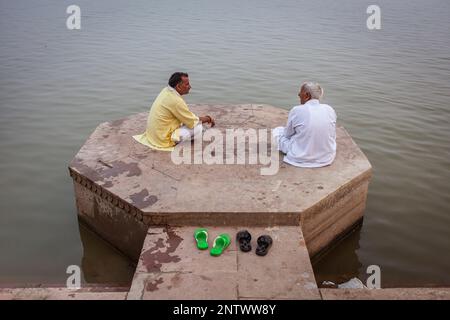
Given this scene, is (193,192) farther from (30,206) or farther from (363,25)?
(363,25)

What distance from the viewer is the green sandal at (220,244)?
Answer: 3.48 meters

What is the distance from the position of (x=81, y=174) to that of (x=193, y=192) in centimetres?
137

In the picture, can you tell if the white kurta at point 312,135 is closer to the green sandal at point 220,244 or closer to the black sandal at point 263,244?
the black sandal at point 263,244

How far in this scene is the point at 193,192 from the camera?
4230 millimetres

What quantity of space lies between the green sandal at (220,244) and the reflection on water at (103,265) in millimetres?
1303

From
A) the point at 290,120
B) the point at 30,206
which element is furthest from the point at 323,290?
the point at 30,206

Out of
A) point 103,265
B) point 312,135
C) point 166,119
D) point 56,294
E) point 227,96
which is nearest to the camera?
point 56,294

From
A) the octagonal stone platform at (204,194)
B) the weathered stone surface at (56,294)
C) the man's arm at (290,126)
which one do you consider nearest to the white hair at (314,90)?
the man's arm at (290,126)

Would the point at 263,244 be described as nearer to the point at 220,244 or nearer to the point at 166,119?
the point at 220,244

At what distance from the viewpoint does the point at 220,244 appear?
3574 mm

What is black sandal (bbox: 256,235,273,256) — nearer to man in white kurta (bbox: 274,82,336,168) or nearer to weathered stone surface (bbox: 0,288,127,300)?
weathered stone surface (bbox: 0,288,127,300)

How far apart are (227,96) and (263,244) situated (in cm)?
691

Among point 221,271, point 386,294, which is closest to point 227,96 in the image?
point 221,271

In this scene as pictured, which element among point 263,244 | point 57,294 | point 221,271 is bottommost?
point 57,294
